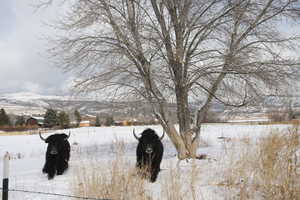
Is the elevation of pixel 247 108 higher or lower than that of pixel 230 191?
higher

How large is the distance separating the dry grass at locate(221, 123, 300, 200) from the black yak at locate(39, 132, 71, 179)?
489cm

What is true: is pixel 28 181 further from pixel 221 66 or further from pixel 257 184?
pixel 221 66

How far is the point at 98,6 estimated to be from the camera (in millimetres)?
9750

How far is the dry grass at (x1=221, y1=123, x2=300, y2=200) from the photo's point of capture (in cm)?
436

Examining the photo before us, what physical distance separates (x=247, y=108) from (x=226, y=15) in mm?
3139

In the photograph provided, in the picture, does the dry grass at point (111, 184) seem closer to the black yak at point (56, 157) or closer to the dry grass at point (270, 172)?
the dry grass at point (270, 172)

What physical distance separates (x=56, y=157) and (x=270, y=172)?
19.6 feet

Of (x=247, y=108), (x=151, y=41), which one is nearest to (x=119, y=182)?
(x=151, y=41)

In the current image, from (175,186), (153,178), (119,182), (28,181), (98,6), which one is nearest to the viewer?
(175,186)

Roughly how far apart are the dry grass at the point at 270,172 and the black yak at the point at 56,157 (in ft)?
16.1

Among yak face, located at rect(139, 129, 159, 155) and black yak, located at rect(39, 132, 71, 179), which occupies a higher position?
yak face, located at rect(139, 129, 159, 155)

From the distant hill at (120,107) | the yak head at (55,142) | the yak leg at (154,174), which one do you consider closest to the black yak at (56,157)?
the yak head at (55,142)

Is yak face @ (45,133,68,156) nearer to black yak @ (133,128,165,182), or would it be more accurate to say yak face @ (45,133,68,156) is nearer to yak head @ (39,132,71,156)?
yak head @ (39,132,71,156)

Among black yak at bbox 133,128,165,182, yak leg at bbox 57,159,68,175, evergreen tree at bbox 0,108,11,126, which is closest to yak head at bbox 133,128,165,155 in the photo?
black yak at bbox 133,128,165,182
